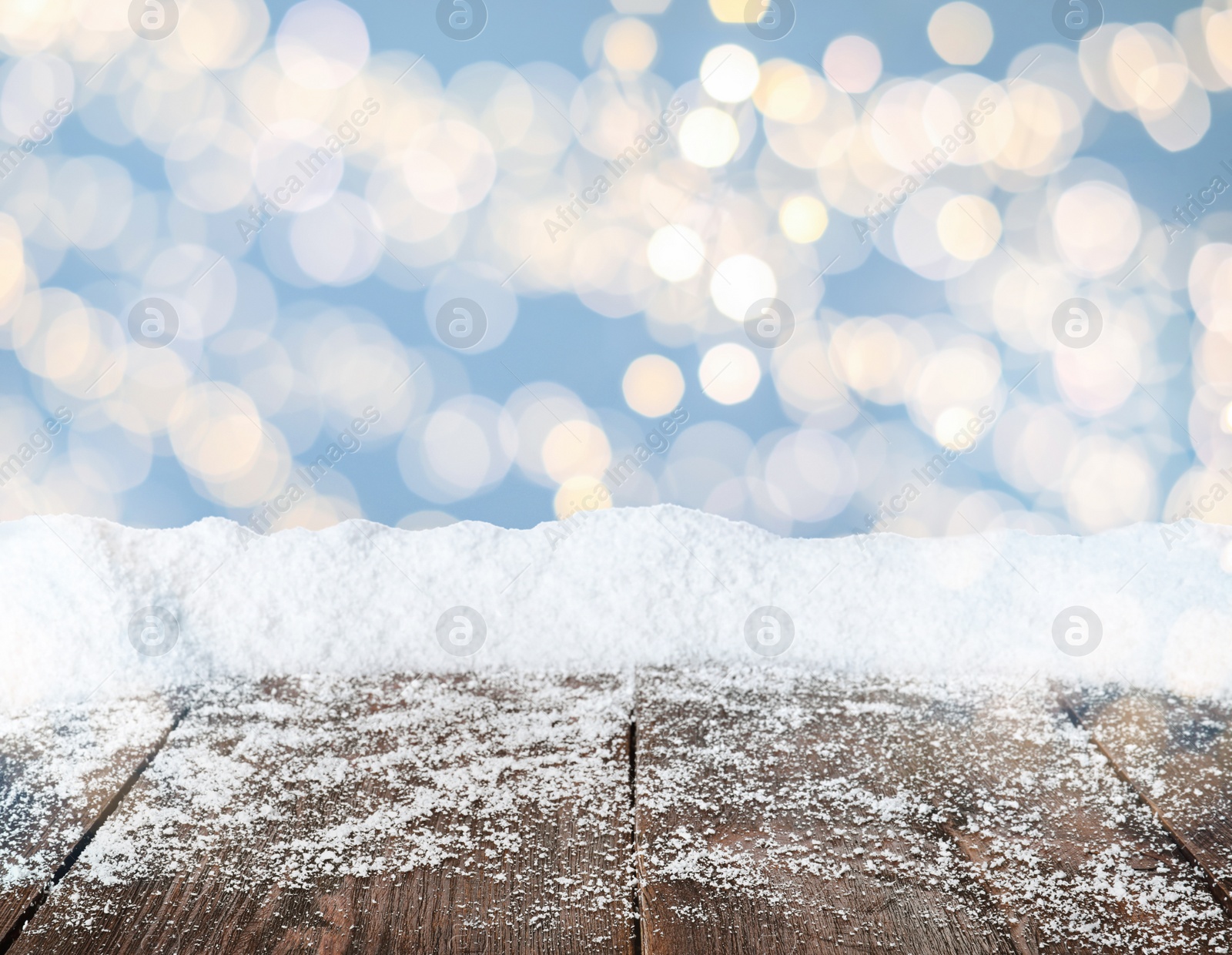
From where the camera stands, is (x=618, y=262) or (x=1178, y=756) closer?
(x=1178, y=756)

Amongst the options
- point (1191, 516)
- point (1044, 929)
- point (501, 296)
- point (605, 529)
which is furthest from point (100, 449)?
point (1191, 516)

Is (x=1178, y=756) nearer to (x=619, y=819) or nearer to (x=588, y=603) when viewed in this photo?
(x=619, y=819)

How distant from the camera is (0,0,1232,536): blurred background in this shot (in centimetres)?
162

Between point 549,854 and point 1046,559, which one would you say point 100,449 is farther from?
point 1046,559

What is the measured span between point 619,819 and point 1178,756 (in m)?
0.66

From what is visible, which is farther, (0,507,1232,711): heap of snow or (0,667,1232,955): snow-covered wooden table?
(0,507,1232,711): heap of snow

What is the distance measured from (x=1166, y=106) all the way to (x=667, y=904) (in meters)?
1.61

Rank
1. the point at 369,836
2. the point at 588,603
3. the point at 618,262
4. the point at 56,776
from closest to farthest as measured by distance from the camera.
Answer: the point at 369,836
the point at 56,776
the point at 588,603
the point at 618,262

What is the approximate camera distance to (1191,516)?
69.1 inches

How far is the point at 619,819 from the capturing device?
945 mm

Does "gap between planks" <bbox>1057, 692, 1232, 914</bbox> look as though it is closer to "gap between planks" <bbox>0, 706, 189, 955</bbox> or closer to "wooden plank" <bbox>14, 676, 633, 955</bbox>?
"wooden plank" <bbox>14, 676, 633, 955</bbox>

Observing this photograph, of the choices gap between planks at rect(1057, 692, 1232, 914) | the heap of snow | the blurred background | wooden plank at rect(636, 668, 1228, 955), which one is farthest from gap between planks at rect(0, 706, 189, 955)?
gap between planks at rect(1057, 692, 1232, 914)

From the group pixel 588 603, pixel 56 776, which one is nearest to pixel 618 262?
pixel 588 603

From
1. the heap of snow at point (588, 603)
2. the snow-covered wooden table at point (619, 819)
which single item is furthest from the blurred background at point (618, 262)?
the snow-covered wooden table at point (619, 819)
